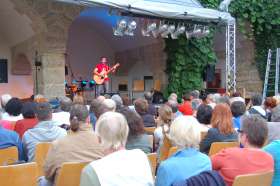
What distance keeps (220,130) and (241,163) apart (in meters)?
1.59

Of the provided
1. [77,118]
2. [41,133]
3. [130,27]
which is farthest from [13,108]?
[130,27]

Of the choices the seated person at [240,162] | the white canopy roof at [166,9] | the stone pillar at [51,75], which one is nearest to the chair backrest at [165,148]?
the seated person at [240,162]

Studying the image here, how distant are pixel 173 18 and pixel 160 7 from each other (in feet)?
1.72

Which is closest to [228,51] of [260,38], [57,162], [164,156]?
[260,38]

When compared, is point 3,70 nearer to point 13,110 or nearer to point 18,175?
Answer: point 13,110

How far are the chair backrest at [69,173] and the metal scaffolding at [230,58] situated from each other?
767cm

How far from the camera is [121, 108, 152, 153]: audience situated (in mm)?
3838

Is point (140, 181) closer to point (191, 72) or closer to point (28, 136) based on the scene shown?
point (28, 136)

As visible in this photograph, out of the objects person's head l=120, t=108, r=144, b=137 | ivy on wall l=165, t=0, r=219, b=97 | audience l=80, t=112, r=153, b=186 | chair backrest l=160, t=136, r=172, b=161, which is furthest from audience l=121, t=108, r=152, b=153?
ivy on wall l=165, t=0, r=219, b=97

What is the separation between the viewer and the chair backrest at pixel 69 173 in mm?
2914

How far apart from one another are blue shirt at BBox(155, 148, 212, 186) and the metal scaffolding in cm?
777

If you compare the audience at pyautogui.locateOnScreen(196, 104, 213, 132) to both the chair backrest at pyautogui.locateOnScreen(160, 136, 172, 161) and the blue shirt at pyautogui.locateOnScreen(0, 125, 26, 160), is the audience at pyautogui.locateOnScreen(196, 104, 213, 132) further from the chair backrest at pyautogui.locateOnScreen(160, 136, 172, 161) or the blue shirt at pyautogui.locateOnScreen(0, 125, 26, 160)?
the blue shirt at pyautogui.locateOnScreen(0, 125, 26, 160)

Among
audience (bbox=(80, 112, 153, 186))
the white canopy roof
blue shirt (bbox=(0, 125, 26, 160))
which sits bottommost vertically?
blue shirt (bbox=(0, 125, 26, 160))

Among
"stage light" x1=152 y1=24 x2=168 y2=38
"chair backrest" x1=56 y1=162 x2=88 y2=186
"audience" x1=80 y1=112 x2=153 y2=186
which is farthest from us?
"stage light" x1=152 y1=24 x2=168 y2=38
